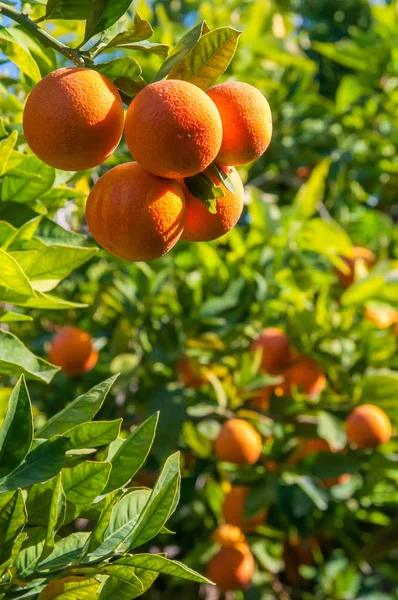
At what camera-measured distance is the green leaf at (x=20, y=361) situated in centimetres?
88

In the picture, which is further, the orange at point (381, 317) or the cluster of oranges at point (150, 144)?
the orange at point (381, 317)

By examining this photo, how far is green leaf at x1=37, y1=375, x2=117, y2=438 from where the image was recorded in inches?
31.9

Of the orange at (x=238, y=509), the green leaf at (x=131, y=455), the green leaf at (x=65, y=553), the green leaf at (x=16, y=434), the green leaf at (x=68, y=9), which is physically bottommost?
the orange at (x=238, y=509)

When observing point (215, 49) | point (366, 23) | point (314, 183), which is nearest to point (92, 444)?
point (215, 49)

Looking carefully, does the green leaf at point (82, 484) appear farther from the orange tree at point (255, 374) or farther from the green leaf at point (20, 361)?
the orange tree at point (255, 374)

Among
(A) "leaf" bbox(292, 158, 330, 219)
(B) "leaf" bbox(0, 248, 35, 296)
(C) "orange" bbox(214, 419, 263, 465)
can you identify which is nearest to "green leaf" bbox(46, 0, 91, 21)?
(B) "leaf" bbox(0, 248, 35, 296)

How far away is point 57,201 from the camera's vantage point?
1.09 metres

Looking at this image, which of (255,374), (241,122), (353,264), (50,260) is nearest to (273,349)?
(255,374)

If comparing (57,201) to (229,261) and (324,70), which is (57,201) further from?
(324,70)

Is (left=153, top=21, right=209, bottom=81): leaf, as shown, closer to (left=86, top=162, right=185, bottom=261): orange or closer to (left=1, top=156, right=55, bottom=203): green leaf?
(left=86, top=162, right=185, bottom=261): orange

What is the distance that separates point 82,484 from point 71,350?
108 centimetres

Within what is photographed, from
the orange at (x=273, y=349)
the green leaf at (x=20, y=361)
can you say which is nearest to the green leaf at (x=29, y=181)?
the green leaf at (x=20, y=361)

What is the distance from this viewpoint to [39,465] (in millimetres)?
762

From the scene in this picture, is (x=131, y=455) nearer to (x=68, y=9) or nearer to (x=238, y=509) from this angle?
(x=68, y=9)
